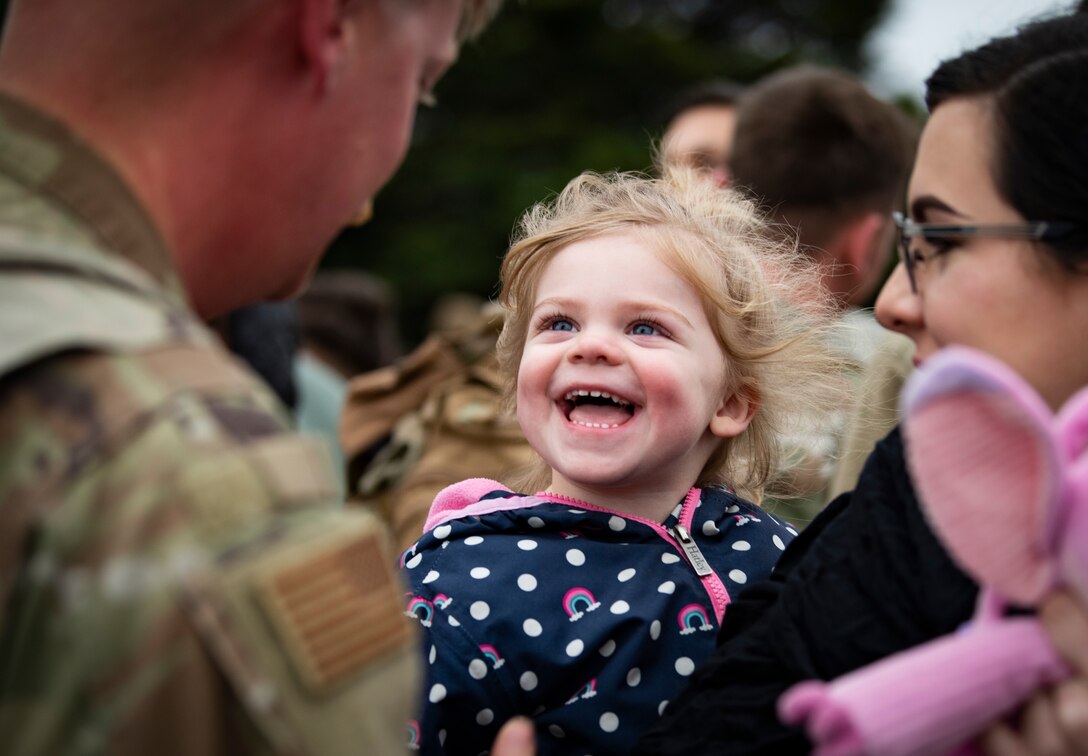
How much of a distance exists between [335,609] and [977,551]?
80 cm

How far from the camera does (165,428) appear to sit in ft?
4.24

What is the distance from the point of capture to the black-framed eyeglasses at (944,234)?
6.11ft

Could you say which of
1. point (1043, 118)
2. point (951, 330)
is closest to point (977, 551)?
point (951, 330)

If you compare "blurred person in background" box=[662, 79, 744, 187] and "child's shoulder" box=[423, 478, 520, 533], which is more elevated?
"blurred person in background" box=[662, 79, 744, 187]

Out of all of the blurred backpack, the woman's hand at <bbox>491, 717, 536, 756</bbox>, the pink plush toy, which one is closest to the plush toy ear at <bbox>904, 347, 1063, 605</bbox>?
the pink plush toy

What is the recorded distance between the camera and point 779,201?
186 inches

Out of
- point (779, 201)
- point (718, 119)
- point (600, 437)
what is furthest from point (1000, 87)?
point (718, 119)

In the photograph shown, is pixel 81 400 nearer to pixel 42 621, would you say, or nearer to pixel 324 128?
pixel 42 621

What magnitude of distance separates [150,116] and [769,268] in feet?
6.27

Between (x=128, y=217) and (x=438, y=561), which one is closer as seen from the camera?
(x=128, y=217)

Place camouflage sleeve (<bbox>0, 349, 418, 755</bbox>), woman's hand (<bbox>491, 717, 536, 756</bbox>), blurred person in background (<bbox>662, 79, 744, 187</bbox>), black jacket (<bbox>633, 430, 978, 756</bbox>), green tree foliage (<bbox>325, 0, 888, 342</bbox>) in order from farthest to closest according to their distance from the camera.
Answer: green tree foliage (<bbox>325, 0, 888, 342</bbox>) → blurred person in background (<bbox>662, 79, 744, 187</bbox>) → woman's hand (<bbox>491, 717, 536, 756</bbox>) → black jacket (<bbox>633, 430, 978, 756</bbox>) → camouflage sleeve (<bbox>0, 349, 418, 755</bbox>)

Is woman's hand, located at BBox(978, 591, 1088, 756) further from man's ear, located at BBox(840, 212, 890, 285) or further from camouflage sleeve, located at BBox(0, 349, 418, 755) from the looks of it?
man's ear, located at BBox(840, 212, 890, 285)

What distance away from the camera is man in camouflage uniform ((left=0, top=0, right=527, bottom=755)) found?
1243mm

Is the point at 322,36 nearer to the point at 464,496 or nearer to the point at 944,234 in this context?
the point at 944,234
